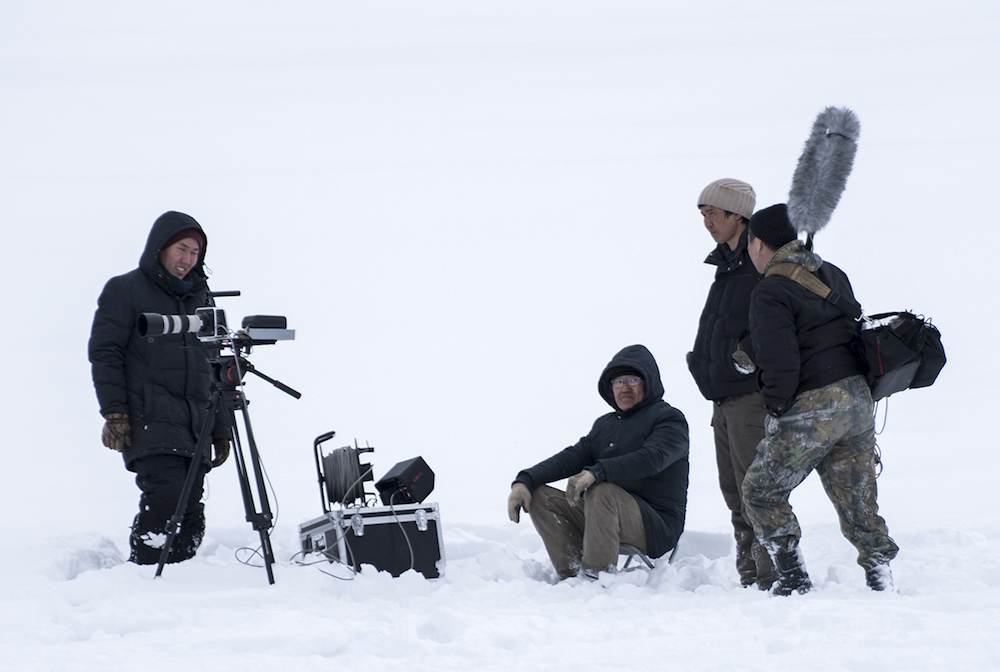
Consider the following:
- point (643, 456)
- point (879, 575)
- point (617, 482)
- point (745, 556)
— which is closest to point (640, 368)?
point (643, 456)

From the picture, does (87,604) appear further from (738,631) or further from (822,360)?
(822,360)

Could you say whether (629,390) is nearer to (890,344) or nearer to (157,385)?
(890,344)

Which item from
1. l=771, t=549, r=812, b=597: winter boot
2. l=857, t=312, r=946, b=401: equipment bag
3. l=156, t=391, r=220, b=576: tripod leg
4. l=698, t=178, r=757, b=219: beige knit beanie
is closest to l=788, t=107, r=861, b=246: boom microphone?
l=698, t=178, r=757, b=219: beige knit beanie

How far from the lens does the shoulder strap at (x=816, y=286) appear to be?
3266 millimetres

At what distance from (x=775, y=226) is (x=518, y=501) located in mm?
1719

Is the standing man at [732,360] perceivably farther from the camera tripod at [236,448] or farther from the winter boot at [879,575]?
the camera tripod at [236,448]

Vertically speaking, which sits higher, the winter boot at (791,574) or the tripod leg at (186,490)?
the tripod leg at (186,490)

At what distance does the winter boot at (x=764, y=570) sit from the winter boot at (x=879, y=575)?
36 centimetres

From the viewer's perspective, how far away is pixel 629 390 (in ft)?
13.7

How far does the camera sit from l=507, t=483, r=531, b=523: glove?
404cm

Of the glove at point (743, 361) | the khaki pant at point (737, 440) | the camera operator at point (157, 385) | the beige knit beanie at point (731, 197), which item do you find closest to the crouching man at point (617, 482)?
the khaki pant at point (737, 440)

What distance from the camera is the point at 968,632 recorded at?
2.68m

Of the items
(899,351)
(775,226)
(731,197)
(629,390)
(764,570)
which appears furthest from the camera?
(629,390)

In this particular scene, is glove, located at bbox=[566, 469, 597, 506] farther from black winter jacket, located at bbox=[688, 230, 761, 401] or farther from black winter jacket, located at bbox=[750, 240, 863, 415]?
black winter jacket, located at bbox=[750, 240, 863, 415]
